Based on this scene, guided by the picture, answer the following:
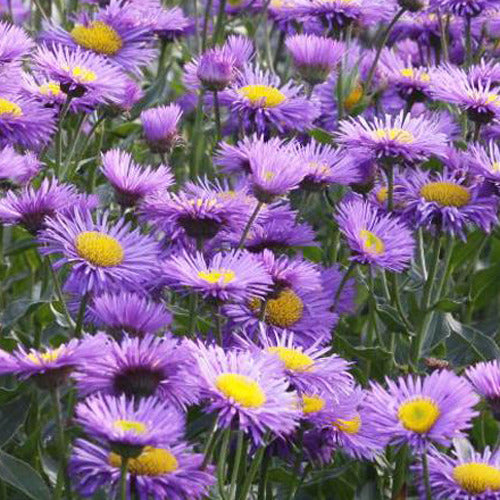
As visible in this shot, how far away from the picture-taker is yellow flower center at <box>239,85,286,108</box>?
249 cm

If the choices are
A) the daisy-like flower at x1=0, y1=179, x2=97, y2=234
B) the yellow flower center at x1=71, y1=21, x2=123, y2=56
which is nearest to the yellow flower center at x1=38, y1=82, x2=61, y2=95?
the yellow flower center at x1=71, y1=21, x2=123, y2=56

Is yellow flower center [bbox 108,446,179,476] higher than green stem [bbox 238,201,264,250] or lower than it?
lower

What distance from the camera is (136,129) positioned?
10.1ft

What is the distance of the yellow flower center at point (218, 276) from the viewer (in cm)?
184

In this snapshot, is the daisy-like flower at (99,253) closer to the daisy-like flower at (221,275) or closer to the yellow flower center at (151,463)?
the daisy-like flower at (221,275)

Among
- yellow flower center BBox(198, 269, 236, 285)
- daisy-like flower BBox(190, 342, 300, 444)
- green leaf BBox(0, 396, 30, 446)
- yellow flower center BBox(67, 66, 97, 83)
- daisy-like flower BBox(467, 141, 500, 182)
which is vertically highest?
yellow flower center BBox(67, 66, 97, 83)

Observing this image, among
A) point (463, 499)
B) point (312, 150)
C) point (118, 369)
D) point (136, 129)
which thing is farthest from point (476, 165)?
point (136, 129)

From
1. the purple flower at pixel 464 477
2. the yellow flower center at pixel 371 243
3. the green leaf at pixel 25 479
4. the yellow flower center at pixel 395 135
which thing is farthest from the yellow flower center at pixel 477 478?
the yellow flower center at pixel 395 135

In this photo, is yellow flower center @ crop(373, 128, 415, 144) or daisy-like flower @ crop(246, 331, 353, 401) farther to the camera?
yellow flower center @ crop(373, 128, 415, 144)

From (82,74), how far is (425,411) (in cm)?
95

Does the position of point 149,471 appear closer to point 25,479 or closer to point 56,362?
point 56,362

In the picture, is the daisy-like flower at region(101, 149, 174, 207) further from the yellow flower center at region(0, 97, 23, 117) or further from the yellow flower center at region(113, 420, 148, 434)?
the yellow flower center at region(113, 420, 148, 434)

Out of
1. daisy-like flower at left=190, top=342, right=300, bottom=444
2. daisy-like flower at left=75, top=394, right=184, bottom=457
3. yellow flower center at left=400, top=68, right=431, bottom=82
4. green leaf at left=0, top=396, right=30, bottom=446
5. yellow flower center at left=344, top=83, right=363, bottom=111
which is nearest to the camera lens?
daisy-like flower at left=75, top=394, right=184, bottom=457

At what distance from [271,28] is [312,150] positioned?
196 centimetres
